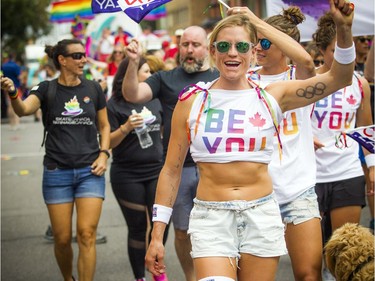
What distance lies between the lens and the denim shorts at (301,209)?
17.8ft

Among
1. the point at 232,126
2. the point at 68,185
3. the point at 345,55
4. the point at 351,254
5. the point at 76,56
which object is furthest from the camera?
the point at 76,56

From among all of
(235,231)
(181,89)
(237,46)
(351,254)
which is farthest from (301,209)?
(181,89)

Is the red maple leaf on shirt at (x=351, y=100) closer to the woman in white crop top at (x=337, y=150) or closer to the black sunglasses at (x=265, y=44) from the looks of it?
the woman in white crop top at (x=337, y=150)

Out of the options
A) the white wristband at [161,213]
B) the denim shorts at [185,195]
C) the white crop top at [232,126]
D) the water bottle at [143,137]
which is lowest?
the denim shorts at [185,195]

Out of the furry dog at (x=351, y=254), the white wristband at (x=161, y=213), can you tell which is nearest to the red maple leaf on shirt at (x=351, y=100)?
the white wristband at (x=161, y=213)

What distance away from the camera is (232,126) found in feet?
15.2

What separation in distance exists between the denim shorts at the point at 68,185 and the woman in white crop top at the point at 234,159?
2.31 m

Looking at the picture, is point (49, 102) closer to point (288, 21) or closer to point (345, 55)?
point (288, 21)

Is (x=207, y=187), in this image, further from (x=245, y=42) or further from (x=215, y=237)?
(x=245, y=42)

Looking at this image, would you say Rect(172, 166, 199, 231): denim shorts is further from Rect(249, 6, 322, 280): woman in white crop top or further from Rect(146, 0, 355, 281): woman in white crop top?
Rect(146, 0, 355, 281): woman in white crop top

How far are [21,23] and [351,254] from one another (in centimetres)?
6208

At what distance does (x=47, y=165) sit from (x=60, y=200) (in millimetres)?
350

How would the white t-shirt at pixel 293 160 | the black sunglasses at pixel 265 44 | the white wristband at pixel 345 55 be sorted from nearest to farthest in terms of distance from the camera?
the white wristband at pixel 345 55
the white t-shirt at pixel 293 160
the black sunglasses at pixel 265 44

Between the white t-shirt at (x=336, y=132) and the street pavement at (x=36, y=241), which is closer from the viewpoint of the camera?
the white t-shirt at (x=336, y=132)
